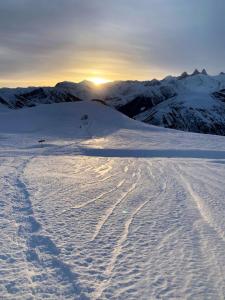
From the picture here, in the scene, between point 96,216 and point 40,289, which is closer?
point 40,289

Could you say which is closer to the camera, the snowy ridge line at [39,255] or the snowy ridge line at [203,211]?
the snowy ridge line at [39,255]

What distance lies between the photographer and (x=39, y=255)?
18.2 feet

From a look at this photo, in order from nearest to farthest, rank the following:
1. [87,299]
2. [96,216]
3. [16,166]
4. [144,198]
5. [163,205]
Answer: [87,299]
[96,216]
[163,205]
[144,198]
[16,166]

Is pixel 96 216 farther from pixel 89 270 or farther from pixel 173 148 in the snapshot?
pixel 173 148

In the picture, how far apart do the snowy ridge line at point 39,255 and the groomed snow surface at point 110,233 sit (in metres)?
0.01

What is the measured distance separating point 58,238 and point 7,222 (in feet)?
3.68

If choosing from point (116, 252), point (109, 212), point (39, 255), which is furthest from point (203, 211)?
point (39, 255)

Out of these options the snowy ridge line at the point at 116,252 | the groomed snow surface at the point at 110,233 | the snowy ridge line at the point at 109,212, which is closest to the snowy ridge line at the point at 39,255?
the groomed snow surface at the point at 110,233

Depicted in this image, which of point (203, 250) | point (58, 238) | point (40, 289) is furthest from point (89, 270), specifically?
point (203, 250)

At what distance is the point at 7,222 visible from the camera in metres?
6.99

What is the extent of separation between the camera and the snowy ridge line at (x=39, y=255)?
488 centimetres

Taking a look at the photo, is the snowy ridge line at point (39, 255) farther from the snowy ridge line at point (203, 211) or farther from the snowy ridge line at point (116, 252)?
the snowy ridge line at point (203, 211)

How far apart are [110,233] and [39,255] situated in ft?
4.57

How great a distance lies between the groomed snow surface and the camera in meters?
4.83
